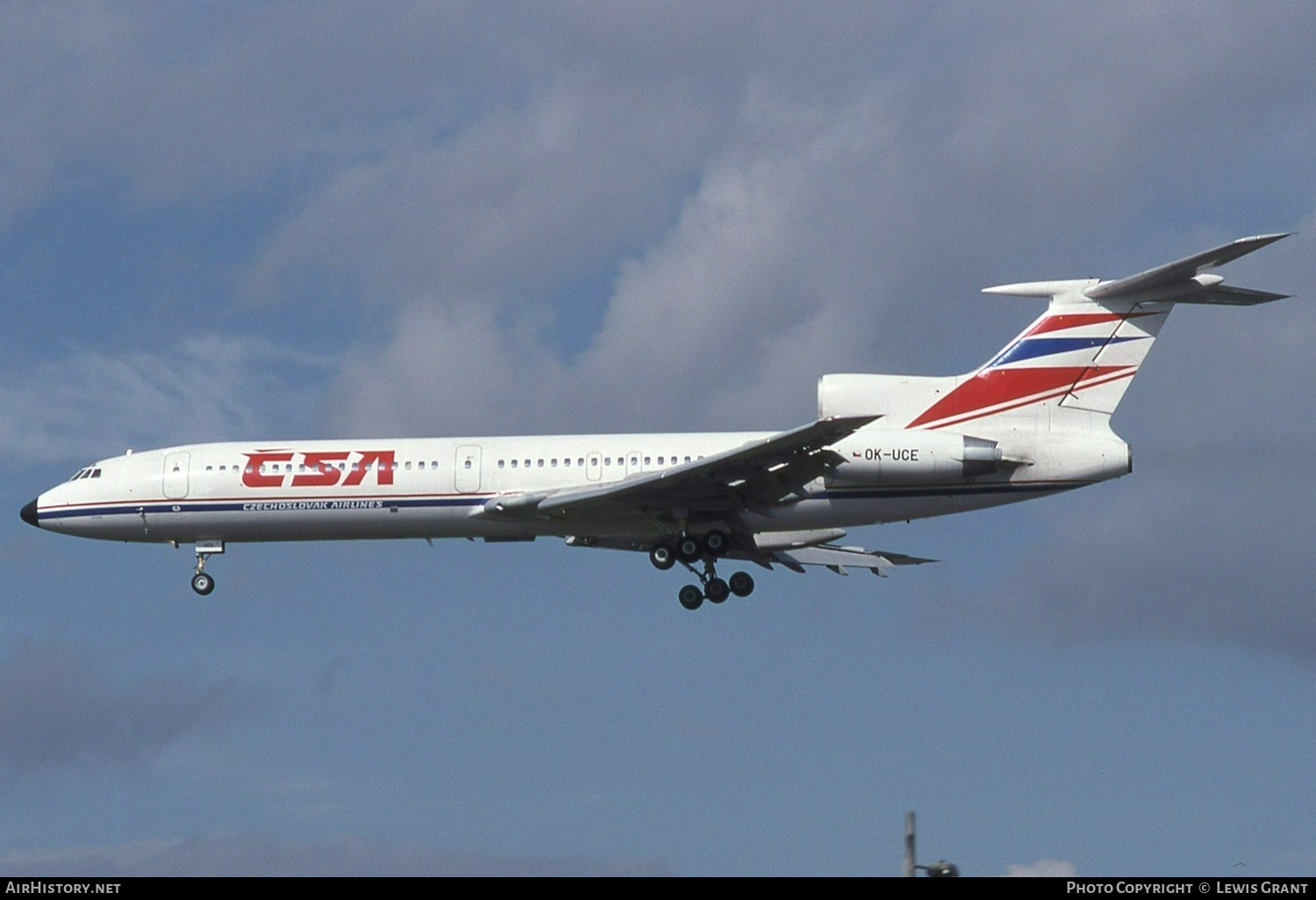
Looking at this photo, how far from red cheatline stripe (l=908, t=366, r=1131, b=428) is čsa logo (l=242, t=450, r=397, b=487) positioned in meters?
11.7

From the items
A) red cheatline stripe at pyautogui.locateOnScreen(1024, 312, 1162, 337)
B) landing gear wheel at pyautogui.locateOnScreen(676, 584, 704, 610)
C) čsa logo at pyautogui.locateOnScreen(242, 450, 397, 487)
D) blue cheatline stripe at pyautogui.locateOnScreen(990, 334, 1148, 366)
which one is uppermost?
red cheatline stripe at pyautogui.locateOnScreen(1024, 312, 1162, 337)

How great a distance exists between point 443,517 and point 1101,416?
566 inches

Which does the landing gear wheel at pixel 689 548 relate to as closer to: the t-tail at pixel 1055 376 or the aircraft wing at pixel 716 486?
the aircraft wing at pixel 716 486

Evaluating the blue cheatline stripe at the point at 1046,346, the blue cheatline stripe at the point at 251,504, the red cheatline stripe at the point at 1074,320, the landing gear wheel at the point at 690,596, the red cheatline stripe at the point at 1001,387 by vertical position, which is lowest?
the landing gear wheel at the point at 690,596

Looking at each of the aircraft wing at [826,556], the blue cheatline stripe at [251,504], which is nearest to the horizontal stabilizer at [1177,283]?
the aircraft wing at [826,556]

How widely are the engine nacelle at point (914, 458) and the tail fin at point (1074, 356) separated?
1626 millimetres

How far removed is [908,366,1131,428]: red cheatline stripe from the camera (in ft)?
119

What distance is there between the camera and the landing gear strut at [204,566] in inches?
1512

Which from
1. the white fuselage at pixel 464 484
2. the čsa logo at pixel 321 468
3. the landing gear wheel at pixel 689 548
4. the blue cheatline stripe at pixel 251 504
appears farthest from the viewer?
the čsa logo at pixel 321 468

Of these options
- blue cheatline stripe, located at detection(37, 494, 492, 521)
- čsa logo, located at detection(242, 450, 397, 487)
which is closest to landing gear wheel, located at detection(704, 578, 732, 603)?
blue cheatline stripe, located at detection(37, 494, 492, 521)

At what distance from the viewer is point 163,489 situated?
38.2 meters

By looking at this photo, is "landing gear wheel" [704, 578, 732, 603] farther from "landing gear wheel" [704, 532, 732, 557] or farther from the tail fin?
the tail fin

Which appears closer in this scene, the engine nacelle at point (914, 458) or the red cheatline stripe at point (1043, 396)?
the engine nacelle at point (914, 458)
